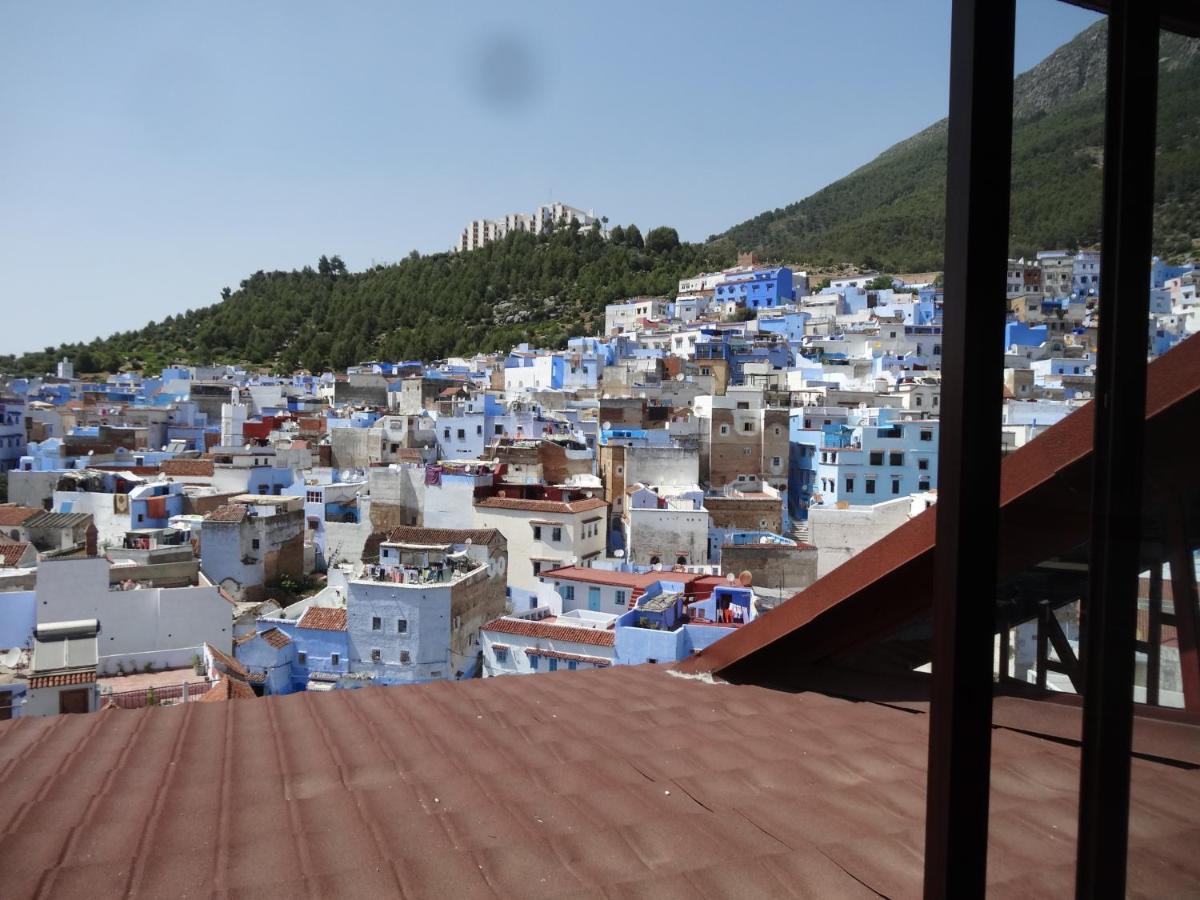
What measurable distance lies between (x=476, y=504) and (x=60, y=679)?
32.6 feet

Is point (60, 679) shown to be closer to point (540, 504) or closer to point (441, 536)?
point (441, 536)

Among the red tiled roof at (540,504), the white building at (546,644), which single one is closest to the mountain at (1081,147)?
the white building at (546,644)

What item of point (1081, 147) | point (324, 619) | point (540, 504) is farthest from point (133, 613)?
point (1081, 147)

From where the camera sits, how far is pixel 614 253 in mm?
59125

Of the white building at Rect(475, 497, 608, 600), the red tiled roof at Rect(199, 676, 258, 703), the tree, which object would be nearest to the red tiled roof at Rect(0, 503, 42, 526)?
the white building at Rect(475, 497, 608, 600)

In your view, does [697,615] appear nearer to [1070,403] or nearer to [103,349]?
[1070,403]

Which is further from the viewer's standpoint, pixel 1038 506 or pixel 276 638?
pixel 276 638

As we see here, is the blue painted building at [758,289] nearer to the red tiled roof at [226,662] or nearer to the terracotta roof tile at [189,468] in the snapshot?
the terracotta roof tile at [189,468]

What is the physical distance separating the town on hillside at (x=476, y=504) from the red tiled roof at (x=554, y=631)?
1.4 inches

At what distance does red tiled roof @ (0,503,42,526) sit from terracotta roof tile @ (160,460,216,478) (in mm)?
3961

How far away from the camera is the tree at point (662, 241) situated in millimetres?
62091

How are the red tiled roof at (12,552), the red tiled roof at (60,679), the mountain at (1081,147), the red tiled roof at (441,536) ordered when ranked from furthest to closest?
the red tiled roof at (441,536), the red tiled roof at (12,552), the red tiled roof at (60,679), the mountain at (1081,147)

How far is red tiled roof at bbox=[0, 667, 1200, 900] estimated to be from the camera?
44.5 inches

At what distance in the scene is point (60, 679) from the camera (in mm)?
8562
